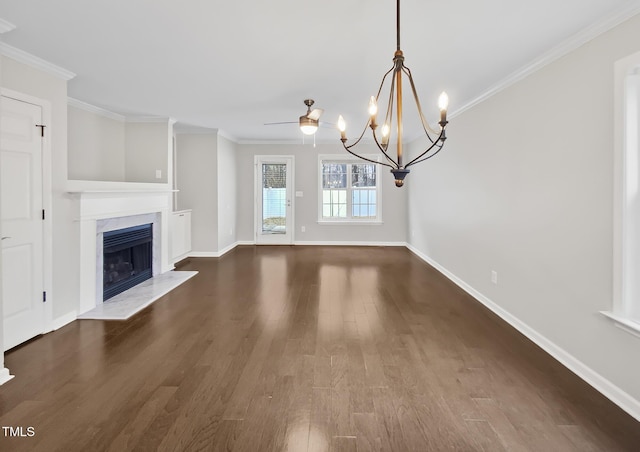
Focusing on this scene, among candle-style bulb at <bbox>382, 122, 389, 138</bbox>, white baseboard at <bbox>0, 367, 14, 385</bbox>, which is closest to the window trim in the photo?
candle-style bulb at <bbox>382, 122, 389, 138</bbox>

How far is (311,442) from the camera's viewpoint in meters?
1.79

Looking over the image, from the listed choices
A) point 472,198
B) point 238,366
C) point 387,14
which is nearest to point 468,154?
point 472,198

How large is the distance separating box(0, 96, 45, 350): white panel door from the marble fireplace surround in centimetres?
45

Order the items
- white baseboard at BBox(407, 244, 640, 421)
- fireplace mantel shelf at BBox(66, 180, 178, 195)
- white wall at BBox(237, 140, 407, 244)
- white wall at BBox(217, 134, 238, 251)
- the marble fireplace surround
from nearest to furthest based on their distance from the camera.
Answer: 1. white baseboard at BBox(407, 244, 640, 421)
2. fireplace mantel shelf at BBox(66, 180, 178, 195)
3. the marble fireplace surround
4. white wall at BBox(217, 134, 238, 251)
5. white wall at BBox(237, 140, 407, 244)

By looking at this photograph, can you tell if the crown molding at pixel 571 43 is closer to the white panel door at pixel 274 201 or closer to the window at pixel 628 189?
the window at pixel 628 189

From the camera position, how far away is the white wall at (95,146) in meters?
4.48

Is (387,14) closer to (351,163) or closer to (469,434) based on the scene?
(469,434)

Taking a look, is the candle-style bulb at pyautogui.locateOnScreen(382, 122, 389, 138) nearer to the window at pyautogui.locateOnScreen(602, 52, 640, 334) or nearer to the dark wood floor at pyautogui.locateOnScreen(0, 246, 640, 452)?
the window at pyautogui.locateOnScreen(602, 52, 640, 334)

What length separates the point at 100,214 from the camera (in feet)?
12.8

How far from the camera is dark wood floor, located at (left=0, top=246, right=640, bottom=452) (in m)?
1.82

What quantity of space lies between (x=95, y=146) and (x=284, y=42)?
3580 millimetres

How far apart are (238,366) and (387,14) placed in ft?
8.60

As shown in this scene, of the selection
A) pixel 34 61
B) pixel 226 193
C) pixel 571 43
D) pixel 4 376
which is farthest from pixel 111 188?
pixel 571 43

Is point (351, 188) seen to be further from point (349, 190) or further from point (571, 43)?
point (571, 43)
